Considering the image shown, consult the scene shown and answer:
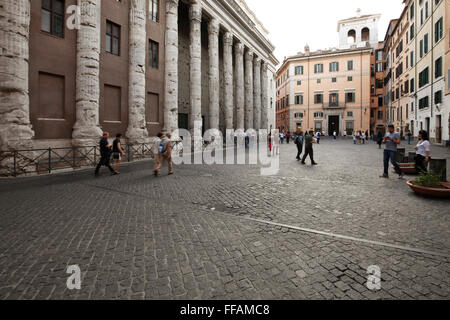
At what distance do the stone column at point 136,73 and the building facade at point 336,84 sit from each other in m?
44.4

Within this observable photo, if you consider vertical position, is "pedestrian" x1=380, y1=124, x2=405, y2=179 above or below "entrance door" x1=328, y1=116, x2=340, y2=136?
below

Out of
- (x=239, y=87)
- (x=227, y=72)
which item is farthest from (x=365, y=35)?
(x=227, y=72)

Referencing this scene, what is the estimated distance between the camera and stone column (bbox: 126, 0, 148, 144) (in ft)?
50.8

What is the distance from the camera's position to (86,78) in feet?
41.6

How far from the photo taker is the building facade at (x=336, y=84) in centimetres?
5000

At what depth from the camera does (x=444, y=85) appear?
2184 cm

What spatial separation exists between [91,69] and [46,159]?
16.1 feet

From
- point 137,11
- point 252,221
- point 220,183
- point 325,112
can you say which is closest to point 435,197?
point 252,221

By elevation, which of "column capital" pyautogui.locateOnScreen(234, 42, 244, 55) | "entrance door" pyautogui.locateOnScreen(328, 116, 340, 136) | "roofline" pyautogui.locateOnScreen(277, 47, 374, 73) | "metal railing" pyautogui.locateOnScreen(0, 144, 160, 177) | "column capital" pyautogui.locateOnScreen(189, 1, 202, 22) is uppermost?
"roofline" pyautogui.locateOnScreen(277, 47, 374, 73)

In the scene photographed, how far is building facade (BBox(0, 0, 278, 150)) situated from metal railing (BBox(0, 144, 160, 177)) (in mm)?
340

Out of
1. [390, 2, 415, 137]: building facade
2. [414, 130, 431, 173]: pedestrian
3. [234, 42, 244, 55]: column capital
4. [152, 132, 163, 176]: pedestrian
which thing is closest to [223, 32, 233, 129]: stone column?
[234, 42, 244, 55]: column capital

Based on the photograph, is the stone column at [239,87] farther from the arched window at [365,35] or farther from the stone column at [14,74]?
the arched window at [365,35]

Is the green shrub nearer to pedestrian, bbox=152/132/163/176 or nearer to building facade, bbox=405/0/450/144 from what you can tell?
pedestrian, bbox=152/132/163/176

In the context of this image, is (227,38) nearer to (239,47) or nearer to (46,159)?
(239,47)
